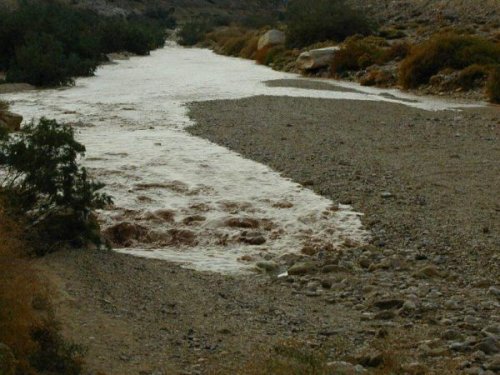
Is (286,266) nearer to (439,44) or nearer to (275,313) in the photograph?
(275,313)

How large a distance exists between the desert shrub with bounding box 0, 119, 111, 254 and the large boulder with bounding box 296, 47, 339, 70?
26.5m

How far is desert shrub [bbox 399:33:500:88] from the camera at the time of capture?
27.2 metres

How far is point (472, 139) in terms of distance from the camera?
51.5ft

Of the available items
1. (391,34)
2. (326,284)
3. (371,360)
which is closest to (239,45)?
(391,34)

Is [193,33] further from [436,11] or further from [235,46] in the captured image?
[436,11]

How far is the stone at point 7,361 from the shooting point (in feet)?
14.7

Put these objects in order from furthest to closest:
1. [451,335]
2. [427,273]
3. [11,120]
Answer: [11,120] → [427,273] → [451,335]

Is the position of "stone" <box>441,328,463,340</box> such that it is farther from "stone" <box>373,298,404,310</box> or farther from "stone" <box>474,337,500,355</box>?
"stone" <box>373,298,404,310</box>

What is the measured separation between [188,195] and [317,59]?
2381 cm

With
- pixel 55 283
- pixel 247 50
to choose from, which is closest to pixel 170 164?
pixel 55 283

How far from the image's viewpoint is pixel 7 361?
15.0 feet

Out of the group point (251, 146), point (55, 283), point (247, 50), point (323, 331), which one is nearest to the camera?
point (323, 331)

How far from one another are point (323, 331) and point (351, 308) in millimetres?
814

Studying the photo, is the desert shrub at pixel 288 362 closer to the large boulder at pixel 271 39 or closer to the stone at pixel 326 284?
the stone at pixel 326 284
